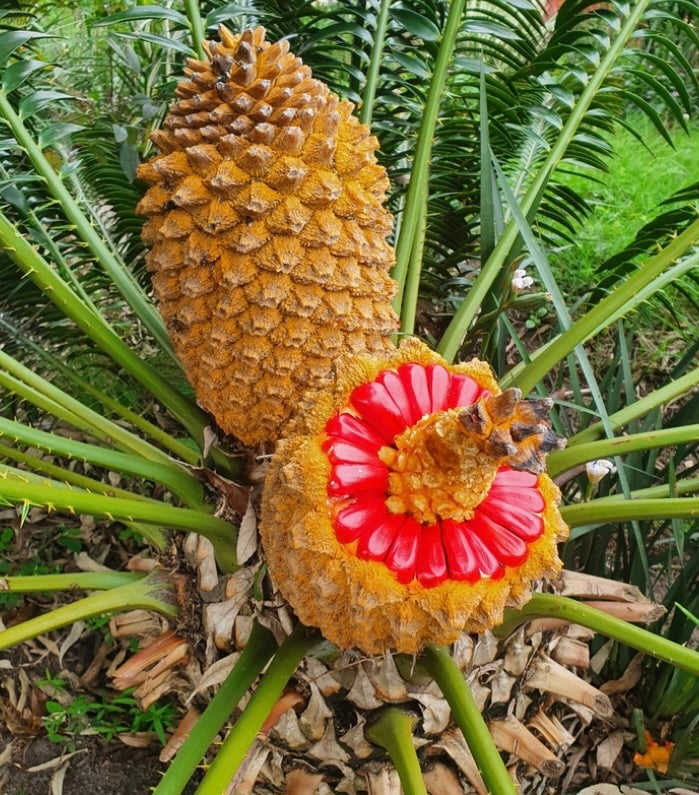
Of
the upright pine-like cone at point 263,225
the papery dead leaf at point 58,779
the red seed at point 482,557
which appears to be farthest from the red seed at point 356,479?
the papery dead leaf at point 58,779

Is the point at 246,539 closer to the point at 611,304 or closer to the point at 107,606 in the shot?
→ the point at 107,606

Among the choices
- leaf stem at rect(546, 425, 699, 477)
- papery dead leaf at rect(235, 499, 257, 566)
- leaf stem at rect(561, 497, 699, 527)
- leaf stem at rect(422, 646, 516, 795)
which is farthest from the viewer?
papery dead leaf at rect(235, 499, 257, 566)

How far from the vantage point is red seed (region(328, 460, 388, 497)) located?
84cm

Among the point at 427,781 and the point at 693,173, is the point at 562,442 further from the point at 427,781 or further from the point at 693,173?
the point at 693,173

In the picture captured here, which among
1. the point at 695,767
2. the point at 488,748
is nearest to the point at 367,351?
the point at 488,748

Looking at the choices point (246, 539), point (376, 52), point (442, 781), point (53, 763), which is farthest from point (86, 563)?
point (376, 52)

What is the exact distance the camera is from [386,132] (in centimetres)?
164

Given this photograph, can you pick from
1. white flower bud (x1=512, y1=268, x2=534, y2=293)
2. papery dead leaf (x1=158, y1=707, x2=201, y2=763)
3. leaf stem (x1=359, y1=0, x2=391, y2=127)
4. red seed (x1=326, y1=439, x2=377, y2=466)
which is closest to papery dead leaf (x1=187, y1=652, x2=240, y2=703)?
papery dead leaf (x1=158, y1=707, x2=201, y2=763)

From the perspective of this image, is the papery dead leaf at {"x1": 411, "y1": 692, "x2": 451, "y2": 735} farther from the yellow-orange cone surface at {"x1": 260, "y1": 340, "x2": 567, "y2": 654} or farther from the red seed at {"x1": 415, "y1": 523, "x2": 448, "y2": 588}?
the red seed at {"x1": 415, "y1": 523, "x2": 448, "y2": 588}

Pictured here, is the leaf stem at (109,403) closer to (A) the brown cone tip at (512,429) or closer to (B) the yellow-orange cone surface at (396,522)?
(B) the yellow-orange cone surface at (396,522)

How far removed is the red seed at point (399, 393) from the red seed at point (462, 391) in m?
0.05

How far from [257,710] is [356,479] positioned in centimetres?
32

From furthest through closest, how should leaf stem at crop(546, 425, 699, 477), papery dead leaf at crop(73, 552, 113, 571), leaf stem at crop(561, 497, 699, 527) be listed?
papery dead leaf at crop(73, 552, 113, 571), leaf stem at crop(546, 425, 699, 477), leaf stem at crop(561, 497, 699, 527)

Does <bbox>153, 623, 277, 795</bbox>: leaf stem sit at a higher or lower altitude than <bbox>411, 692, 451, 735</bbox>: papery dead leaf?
higher
